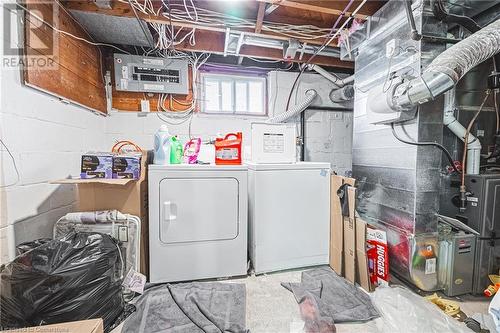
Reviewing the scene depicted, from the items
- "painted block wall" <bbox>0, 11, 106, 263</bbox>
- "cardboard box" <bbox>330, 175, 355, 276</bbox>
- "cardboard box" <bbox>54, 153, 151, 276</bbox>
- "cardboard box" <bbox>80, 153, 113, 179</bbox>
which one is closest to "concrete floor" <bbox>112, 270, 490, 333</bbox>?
"cardboard box" <bbox>330, 175, 355, 276</bbox>

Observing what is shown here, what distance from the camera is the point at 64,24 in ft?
6.50

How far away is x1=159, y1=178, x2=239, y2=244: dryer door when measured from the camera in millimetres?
1942

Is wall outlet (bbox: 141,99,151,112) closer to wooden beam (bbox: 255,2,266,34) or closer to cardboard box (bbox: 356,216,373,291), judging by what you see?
wooden beam (bbox: 255,2,266,34)

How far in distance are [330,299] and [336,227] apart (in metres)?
0.69

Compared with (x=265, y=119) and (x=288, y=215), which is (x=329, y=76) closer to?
(x=265, y=119)

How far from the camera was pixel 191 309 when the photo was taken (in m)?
1.63

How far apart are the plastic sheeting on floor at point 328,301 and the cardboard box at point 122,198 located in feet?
4.30

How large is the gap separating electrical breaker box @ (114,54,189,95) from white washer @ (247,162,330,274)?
160 cm

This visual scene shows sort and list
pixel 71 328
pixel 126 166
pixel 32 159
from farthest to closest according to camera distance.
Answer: pixel 126 166 → pixel 32 159 → pixel 71 328

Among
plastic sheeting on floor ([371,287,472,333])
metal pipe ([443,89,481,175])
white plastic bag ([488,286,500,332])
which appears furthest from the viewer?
metal pipe ([443,89,481,175])

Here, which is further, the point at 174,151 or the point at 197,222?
the point at 174,151

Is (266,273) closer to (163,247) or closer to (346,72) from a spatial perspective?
(163,247)

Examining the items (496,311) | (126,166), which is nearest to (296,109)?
(126,166)

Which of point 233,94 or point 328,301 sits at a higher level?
point 233,94
